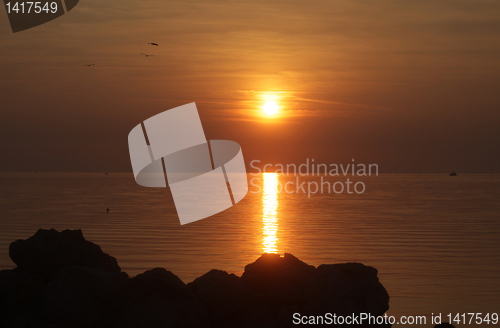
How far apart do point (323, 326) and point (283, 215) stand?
33.6 m

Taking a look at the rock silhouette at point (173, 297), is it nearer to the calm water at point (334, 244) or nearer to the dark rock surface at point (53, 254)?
the dark rock surface at point (53, 254)

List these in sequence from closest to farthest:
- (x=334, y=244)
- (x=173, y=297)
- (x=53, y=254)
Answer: (x=173, y=297) < (x=53, y=254) < (x=334, y=244)

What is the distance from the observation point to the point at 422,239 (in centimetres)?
2809

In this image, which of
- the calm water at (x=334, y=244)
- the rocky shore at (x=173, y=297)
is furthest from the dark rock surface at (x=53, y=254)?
the calm water at (x=334, y=244)

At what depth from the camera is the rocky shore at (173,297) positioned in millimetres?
9609

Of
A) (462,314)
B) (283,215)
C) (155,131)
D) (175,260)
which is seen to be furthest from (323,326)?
(283,215)

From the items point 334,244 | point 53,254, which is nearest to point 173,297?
point 53,254

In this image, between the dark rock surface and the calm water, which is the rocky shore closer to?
the dark rock surface

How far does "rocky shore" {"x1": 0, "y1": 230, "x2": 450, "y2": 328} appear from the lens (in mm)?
9609

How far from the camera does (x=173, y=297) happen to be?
382 inches

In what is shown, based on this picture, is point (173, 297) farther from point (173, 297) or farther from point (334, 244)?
point (334, 244)

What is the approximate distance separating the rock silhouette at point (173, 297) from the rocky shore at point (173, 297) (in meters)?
0.02

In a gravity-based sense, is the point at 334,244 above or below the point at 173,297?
below

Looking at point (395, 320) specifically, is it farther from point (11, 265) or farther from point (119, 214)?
point (119, 214)
